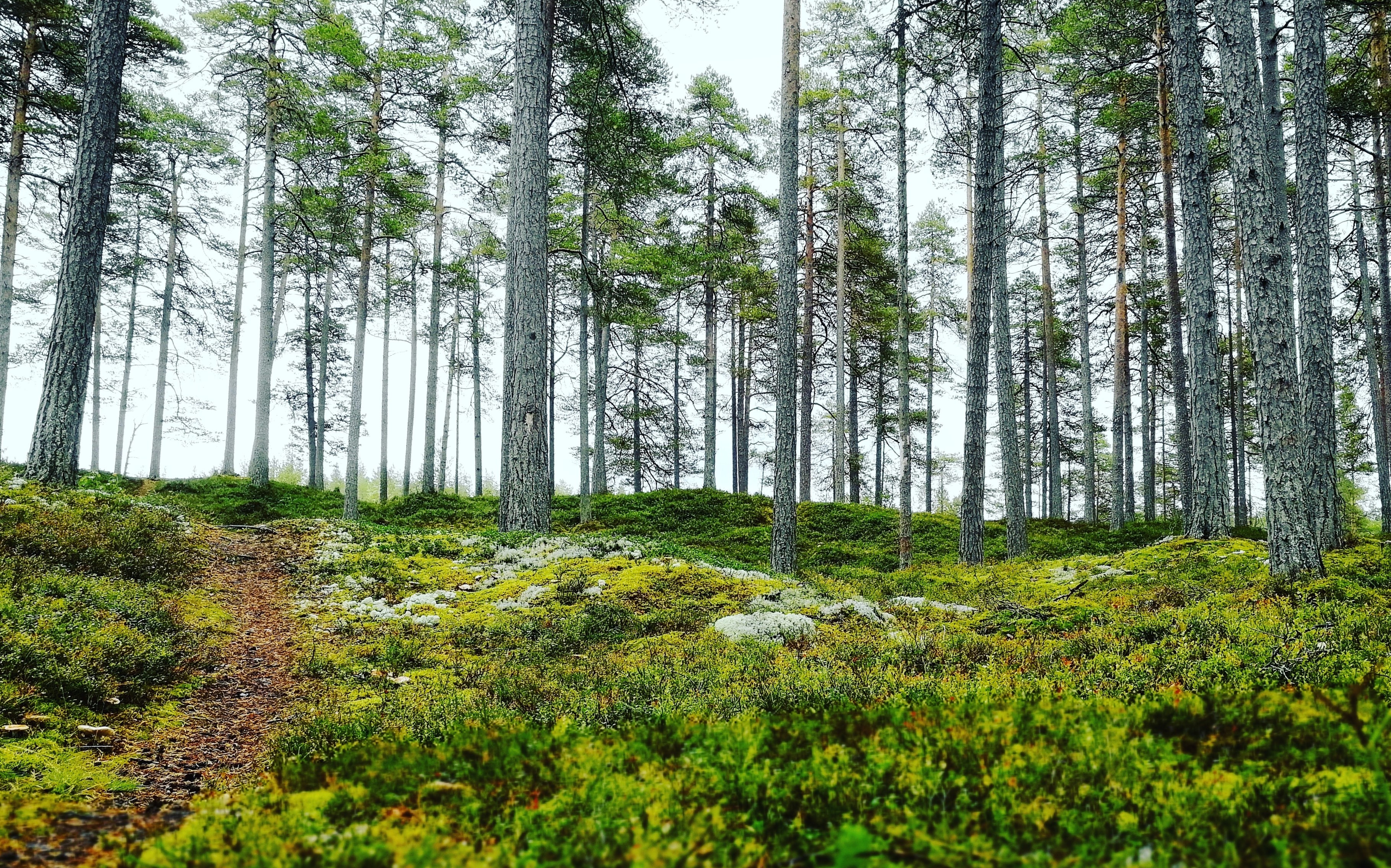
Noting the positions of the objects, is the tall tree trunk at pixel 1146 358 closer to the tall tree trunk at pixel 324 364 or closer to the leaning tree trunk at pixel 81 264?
the leaning tree trunk at pixel 81 264

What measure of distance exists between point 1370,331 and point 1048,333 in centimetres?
777

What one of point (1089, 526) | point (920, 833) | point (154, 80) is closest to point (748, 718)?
point (920, 833)

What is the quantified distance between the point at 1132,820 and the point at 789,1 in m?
12.4

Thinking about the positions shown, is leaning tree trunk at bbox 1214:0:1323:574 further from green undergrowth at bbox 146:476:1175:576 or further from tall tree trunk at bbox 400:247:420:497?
tall tree trunk at bbox 400:247:420:497

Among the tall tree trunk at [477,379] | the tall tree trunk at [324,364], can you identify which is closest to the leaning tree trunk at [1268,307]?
the tall tree trunk at [477,379]

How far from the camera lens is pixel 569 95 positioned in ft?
46.3

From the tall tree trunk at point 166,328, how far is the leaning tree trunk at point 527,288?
1942cm

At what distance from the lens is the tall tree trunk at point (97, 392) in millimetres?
25156

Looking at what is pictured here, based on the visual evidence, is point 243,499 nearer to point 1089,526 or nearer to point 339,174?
point 339,174

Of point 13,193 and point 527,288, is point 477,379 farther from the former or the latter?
point 527,288

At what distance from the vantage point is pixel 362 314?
18.2 meters

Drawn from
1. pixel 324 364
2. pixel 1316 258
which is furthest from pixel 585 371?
pixel 1316 258

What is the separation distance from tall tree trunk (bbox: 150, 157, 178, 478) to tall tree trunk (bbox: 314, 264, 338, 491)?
4735 millimetres

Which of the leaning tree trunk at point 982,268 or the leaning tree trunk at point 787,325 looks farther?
the leaning tree trunk at point 982,268
